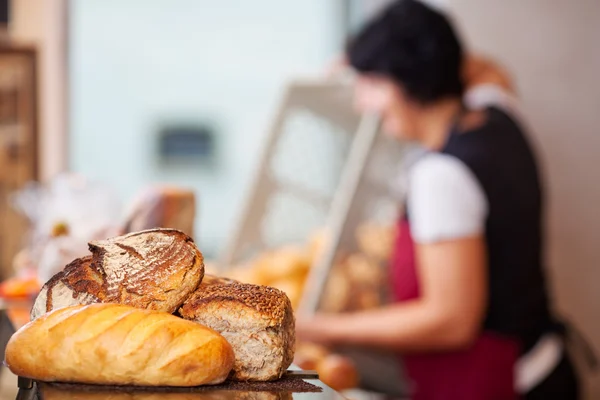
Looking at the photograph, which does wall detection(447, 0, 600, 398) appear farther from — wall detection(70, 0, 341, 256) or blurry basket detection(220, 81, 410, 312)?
wall detection(70, 0, 341, 256)

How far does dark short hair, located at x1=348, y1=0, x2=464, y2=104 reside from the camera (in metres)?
2.28

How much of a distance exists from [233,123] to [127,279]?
482 centimetres

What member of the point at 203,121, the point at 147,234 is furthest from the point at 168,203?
the point at 203,121

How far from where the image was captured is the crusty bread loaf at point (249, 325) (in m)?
0.70

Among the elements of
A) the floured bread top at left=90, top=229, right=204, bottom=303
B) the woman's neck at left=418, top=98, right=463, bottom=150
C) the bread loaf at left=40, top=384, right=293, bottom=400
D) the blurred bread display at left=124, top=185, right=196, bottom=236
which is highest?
the floured bread top at left=90, top=229, right=204, bottom=303

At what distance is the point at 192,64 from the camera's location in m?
4.90

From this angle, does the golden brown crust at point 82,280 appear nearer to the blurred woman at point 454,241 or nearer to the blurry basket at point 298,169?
the blurred woman at point 454,241

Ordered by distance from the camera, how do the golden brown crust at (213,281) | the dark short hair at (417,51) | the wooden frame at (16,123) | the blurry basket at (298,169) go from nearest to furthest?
1. the golden brown crust at (213,281)
2. the dark short hair at (417,51)
3. the blurry basket at (298,169)
4. the wooden frame at (16,123)

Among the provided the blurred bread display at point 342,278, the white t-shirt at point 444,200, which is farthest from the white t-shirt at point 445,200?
the blurred bread display at point 342,278

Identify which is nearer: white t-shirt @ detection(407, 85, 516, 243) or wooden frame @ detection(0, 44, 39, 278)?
white t-shirt @ detection(407, 85, 516, 243)

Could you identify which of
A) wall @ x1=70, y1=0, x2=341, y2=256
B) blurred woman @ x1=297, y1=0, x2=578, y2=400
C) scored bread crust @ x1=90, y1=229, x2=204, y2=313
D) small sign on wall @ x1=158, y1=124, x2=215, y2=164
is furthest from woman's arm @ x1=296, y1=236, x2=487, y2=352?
small sign on wall @ x1=158, y1=124, x2=215, y2=164

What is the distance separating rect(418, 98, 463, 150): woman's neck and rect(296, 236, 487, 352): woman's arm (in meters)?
0.35

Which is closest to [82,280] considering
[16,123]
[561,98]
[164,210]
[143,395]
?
[143,395]

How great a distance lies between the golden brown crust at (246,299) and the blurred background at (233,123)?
38 cm
